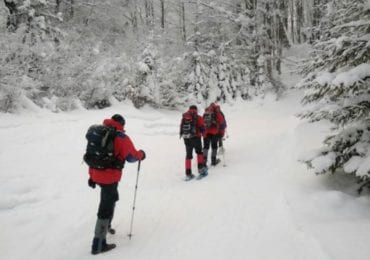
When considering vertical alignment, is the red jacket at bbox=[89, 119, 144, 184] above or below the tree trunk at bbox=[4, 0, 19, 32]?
below

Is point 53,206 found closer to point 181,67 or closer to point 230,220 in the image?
point 230,220

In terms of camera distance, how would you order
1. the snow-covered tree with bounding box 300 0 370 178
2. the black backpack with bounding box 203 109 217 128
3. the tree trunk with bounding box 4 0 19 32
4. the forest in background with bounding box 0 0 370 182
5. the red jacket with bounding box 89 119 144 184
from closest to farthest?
the red jacket with bounding box 89 119 144 184, the snow-covered tree with bounding box 300 0 370 178, the forest in background with bounding box 0 0 370 182, the black backpack with bounding box 203 109 217 128, the tree trunk with bounding box 4 0 19 32

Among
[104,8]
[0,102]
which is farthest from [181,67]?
[0,102]

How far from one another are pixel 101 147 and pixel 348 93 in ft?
15.0

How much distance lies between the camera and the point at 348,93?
6.56 metres

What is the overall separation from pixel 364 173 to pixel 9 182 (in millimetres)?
7292

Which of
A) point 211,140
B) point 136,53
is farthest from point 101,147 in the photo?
point 136,53

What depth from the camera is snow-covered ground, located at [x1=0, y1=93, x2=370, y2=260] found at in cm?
514

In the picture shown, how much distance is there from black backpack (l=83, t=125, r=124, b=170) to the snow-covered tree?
368 cm

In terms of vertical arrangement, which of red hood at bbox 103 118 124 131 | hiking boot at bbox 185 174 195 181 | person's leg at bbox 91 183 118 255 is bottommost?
hiking boot at bbox 185 174 195 181

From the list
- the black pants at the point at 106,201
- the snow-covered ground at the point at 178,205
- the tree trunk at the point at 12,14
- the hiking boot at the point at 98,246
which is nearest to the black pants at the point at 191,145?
the snow-covered ground at the point at 178,205

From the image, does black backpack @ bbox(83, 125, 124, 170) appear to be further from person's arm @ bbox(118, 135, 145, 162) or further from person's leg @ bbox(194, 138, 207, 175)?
person's leg @ bbox(194, 138, 207, 175)

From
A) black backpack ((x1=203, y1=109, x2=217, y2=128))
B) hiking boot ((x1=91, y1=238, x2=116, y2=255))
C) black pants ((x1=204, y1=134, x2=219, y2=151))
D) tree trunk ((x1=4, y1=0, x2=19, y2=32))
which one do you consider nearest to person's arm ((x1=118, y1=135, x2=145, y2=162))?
hiking boot ((x1=91, y1=238, x2=116, y2=255))

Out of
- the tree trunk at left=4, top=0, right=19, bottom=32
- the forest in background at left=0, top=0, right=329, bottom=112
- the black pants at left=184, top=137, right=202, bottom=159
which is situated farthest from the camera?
the tree trunk at left=4, top=0, right=19, bottom=32
